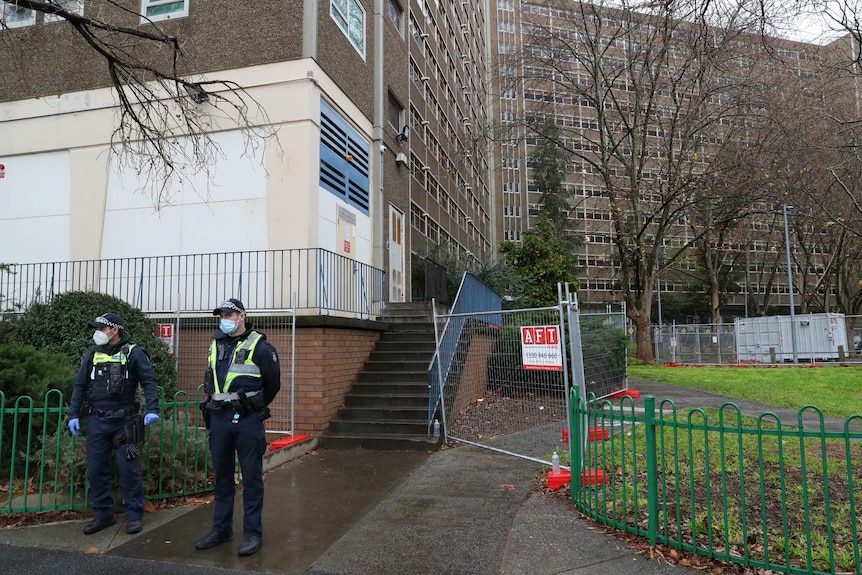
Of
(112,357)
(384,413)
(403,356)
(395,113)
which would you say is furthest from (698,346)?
(112,357)

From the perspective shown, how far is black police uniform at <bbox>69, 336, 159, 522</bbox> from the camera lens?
4.93 meters

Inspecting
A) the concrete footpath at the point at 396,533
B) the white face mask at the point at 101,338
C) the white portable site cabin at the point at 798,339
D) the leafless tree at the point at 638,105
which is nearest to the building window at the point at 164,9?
the white face mask at the point at 101,338

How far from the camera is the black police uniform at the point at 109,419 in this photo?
493 centimetres

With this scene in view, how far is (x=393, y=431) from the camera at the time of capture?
835 centimetres

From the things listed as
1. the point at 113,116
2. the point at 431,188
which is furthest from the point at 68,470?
the point at 431,188

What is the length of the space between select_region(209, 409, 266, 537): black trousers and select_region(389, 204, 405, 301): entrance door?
1008 centimetres

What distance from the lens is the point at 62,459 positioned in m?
5.28

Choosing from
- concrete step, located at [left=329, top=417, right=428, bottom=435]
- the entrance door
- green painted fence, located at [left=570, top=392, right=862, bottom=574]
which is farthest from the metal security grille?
the entrance door

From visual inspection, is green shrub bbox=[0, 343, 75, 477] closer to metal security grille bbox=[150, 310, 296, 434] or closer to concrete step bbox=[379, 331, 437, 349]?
metal security grille bbox=[150, 310, 296, 434]

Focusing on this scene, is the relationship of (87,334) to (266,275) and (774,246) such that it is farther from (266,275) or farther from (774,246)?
(774,246)

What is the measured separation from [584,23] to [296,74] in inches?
529

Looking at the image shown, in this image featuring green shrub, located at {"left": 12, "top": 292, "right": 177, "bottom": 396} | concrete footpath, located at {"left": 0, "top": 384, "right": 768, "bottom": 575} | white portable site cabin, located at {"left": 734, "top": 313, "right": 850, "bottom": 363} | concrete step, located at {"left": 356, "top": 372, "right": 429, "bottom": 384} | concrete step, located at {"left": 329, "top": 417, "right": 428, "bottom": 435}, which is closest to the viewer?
concrete footpath, located at {"left": 0, "top": 384, "right": 768, "bottom": 575}

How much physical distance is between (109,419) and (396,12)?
16.8 m

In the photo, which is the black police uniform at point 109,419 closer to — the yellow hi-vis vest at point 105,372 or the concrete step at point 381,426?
the yellow hi-vis vest at point 105,372
